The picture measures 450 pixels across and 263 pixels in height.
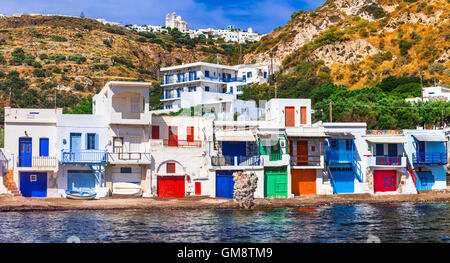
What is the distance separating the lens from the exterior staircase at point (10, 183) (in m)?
37.7

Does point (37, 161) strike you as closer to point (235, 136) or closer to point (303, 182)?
point (235, 136)

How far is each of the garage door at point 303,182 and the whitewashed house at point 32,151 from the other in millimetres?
18336

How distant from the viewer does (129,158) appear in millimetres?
40406

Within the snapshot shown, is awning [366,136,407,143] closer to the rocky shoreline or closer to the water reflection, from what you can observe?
the rocky shoreline

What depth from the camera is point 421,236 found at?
2572 centimetres

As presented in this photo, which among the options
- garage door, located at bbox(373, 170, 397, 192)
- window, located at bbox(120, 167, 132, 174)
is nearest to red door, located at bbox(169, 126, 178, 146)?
window, located at bbox(120, 167, 132, 174)

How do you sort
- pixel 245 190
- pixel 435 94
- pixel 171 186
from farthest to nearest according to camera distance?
1. pixel 435 94
2. pixel 171 186
3. pixel 245 190

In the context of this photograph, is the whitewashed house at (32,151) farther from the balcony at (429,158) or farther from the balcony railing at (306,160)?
the balcony at (429,158)

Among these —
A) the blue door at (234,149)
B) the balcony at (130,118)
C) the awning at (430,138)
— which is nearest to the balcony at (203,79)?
the balcony at (130,118)

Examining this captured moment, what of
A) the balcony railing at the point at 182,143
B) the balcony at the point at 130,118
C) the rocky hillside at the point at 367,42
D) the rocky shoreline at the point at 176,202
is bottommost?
the rocky shoreline at the point at 176,202

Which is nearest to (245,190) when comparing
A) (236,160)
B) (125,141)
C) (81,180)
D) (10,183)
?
(236,160)

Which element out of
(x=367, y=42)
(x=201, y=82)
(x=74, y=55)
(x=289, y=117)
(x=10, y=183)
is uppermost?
(x=367, y=42)

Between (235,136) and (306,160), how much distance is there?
245 inches
